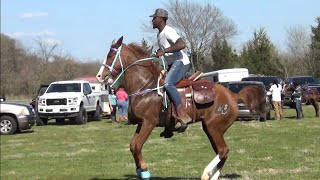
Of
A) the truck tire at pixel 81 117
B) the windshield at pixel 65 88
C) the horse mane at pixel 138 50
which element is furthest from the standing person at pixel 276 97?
the horse mane at pixel 138 50

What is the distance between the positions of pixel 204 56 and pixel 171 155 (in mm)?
29545

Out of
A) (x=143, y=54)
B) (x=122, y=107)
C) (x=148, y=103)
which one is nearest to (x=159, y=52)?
(x=143, y=54)

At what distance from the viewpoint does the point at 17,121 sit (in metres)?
23.9

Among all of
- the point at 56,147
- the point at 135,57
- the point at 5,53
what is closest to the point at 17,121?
the point at 56,147

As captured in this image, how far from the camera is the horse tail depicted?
Result: 963cm

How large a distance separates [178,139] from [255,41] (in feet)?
42.3

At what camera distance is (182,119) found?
8.45m

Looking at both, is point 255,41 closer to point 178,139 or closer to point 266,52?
point 266,52

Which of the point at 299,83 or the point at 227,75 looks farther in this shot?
the point at 227,75

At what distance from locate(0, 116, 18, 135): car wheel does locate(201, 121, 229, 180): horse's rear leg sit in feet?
55.3

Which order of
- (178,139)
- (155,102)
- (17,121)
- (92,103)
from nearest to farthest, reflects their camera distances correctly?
1. (155,102)
2. (178,139)
3. (17,121)
4. (92,103)

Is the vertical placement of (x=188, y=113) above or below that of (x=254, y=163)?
above

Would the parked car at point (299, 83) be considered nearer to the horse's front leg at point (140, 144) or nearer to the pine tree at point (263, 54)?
the pine tree at point (263, 54)

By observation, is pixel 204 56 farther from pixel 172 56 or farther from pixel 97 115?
pixel 172 56
